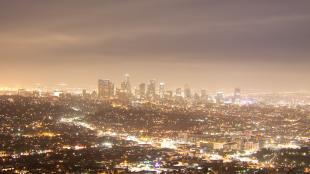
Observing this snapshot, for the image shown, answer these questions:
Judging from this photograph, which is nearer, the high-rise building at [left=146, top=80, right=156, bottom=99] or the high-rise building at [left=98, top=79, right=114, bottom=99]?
the high-rise building at [left=98, top=79, right=114, bottom=99]

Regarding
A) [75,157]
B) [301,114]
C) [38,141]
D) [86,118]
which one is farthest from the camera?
[301,114]

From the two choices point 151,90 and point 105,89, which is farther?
point 151,90

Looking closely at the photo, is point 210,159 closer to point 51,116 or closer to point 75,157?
point 75,157

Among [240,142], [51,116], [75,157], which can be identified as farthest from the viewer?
[51,116]

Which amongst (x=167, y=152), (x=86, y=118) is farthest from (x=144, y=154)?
(x=86, y=118)

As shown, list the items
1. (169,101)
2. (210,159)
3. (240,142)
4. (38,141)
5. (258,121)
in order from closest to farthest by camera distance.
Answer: (210,159) → (38,141) → (240,142) → (258,121) → (169,101)

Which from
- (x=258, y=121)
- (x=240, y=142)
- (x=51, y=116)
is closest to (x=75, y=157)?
(x=240, y=142)

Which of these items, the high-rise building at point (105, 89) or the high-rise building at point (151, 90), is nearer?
the high-rise building at point (105, 89)

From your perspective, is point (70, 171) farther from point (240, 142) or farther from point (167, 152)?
point (240, 142)

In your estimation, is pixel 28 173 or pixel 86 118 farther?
pixel 86 118
